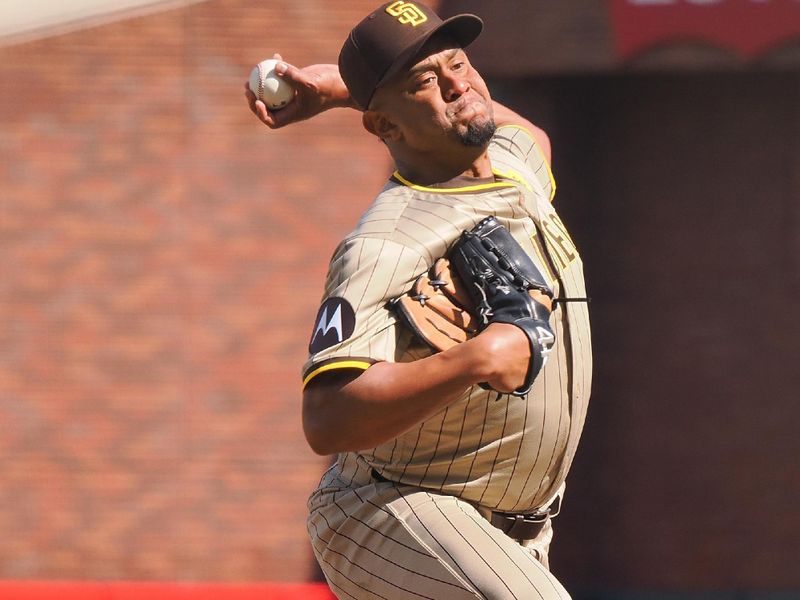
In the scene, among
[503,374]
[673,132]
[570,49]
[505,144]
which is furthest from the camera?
[673,132]

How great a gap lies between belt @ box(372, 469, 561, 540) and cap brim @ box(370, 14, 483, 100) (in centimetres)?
95

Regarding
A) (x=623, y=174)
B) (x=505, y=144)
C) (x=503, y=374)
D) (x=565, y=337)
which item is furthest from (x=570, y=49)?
(x=503, y=374)

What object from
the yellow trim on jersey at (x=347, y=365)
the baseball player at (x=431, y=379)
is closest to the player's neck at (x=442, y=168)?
the baseball player at (x=431, y=379)

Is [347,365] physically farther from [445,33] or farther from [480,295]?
[445,33]

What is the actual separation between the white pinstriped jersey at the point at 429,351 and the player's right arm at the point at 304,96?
55 centimetres

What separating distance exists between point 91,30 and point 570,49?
115 inches

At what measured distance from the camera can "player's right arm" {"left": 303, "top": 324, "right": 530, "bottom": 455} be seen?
2.79 metres

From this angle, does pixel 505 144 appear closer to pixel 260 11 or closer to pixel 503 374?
pixel 503 374

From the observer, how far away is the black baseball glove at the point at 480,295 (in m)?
2.90

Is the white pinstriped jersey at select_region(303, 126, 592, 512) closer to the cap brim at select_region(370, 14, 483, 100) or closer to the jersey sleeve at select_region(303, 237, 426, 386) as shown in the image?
the jersey sleeve at select_region(303, 237, 426, 386)

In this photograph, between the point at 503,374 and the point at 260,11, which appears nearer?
the point at 503,374

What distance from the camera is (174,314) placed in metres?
8.47

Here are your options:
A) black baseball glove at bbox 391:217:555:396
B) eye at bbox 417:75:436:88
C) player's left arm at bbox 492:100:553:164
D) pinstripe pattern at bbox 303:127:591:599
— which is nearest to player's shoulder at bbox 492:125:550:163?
player's left arm at bbox 492:100:553:164

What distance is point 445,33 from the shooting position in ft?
10.9
